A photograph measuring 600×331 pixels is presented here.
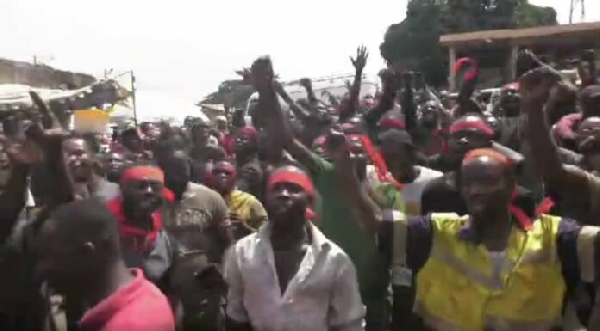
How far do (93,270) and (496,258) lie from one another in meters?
1.84

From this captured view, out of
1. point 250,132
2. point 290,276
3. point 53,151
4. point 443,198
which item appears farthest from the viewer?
point 250,132

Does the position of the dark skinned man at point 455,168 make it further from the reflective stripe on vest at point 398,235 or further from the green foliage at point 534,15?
the green foliage at point 534,15

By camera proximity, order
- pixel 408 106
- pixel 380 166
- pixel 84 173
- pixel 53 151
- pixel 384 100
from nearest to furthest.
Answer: pixel 53 151 < pixel 84 173 < pixel 380 166 < pixel 384 100 < pixel 408 106

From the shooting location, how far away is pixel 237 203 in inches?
248

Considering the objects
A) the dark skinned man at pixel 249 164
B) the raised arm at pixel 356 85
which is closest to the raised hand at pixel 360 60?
the raised arm at pixel 356 85

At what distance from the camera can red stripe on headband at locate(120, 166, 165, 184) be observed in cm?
491

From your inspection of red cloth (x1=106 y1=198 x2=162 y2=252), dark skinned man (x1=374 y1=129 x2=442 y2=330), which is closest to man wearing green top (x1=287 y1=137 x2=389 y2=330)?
dark skinned man (x1=374 y1=129 x2=442 y2=330)

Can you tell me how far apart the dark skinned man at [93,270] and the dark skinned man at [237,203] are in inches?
129

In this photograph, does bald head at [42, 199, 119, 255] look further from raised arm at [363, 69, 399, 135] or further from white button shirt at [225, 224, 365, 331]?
raised arm at [363, 69, 399, 135]

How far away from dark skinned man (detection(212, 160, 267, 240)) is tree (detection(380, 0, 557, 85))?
26063mm

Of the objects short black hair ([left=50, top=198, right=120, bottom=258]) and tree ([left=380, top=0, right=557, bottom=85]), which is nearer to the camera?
short black hair ([left=50, top=198, right=120, bottom=258])

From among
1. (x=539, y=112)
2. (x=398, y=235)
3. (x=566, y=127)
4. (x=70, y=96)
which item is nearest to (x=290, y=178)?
(x=398, y=235)

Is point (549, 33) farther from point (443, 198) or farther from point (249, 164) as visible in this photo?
point (443, 198)

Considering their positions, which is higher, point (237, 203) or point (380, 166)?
point (380, 166)
